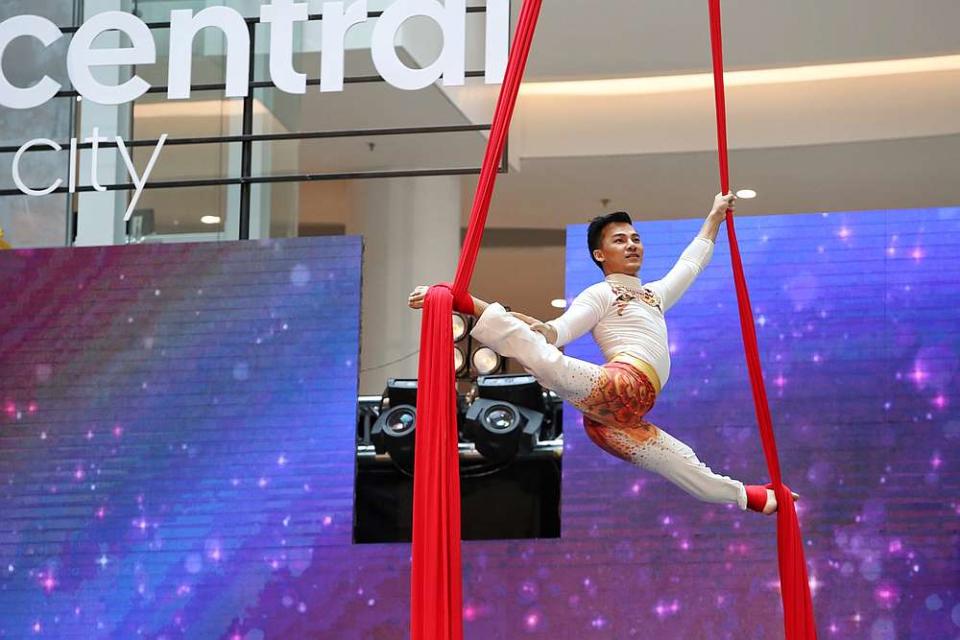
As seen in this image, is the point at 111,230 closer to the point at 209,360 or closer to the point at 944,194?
the point at 209,360

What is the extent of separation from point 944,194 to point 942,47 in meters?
2.31

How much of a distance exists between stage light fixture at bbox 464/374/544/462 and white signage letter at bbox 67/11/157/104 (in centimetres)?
216

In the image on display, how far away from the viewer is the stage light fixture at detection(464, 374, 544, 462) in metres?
7.23

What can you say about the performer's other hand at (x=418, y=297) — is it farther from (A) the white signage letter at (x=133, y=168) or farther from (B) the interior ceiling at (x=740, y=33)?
(B) the interior ceiling at (x=740, y=33)

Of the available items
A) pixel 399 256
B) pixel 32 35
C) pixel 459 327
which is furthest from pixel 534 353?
pixel 399 256

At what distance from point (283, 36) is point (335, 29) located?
258 millimetres

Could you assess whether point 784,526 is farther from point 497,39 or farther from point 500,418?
point 497,39

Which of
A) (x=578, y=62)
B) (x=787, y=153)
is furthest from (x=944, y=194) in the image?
(x=578, y=62)

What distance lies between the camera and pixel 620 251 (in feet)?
19.3

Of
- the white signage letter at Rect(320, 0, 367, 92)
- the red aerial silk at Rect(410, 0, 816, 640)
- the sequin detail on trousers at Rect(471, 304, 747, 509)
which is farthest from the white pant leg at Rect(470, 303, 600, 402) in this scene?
the white signage letter at Rect(320, 0, 367, 92)

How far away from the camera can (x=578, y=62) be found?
1152 cm

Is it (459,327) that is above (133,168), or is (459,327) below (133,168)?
below

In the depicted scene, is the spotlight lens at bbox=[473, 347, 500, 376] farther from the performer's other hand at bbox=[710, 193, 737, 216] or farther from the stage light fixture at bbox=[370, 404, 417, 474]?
the performer's other hand at bbox=[710, 193, 737, 216]

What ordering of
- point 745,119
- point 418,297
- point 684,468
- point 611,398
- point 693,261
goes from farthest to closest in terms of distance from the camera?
point 745,119, point 693,261, point 684,468, point 611,398, point 418,297
